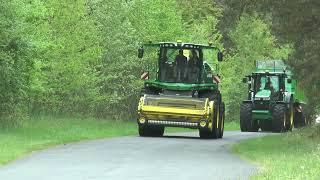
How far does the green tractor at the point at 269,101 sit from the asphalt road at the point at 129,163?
14.2 metres

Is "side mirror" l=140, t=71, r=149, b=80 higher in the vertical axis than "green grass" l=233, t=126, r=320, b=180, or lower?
higher

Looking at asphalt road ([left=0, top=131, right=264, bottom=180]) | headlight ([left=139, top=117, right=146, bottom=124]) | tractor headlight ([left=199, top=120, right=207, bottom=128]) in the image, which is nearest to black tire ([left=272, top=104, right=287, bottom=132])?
tractor headlight ([left=199, top=120, right=207, bottom=128])

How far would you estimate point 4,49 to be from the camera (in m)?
33.0

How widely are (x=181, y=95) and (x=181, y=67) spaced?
5.58 ft

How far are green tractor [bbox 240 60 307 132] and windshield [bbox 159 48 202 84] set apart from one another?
21.9ft

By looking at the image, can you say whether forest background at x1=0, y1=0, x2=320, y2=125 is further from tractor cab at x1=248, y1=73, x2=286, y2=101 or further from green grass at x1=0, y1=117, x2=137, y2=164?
tractor cab at x1=248, y1=73, x2=286, y2=101

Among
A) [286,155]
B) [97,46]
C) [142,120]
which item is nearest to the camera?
[286,155]

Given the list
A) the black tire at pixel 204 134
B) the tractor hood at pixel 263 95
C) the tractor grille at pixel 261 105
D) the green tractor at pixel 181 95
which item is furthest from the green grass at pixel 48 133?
the tractor hood at pixel 263 95

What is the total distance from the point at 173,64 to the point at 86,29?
9424 mm

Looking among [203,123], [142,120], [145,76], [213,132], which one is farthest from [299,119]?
[142,120]

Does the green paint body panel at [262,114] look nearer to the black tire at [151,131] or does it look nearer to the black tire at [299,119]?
the black tire at [299,119]

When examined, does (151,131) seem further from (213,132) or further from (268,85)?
(268,85)

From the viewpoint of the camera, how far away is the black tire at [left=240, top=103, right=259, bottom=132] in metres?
42.9

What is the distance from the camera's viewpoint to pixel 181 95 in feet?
115
